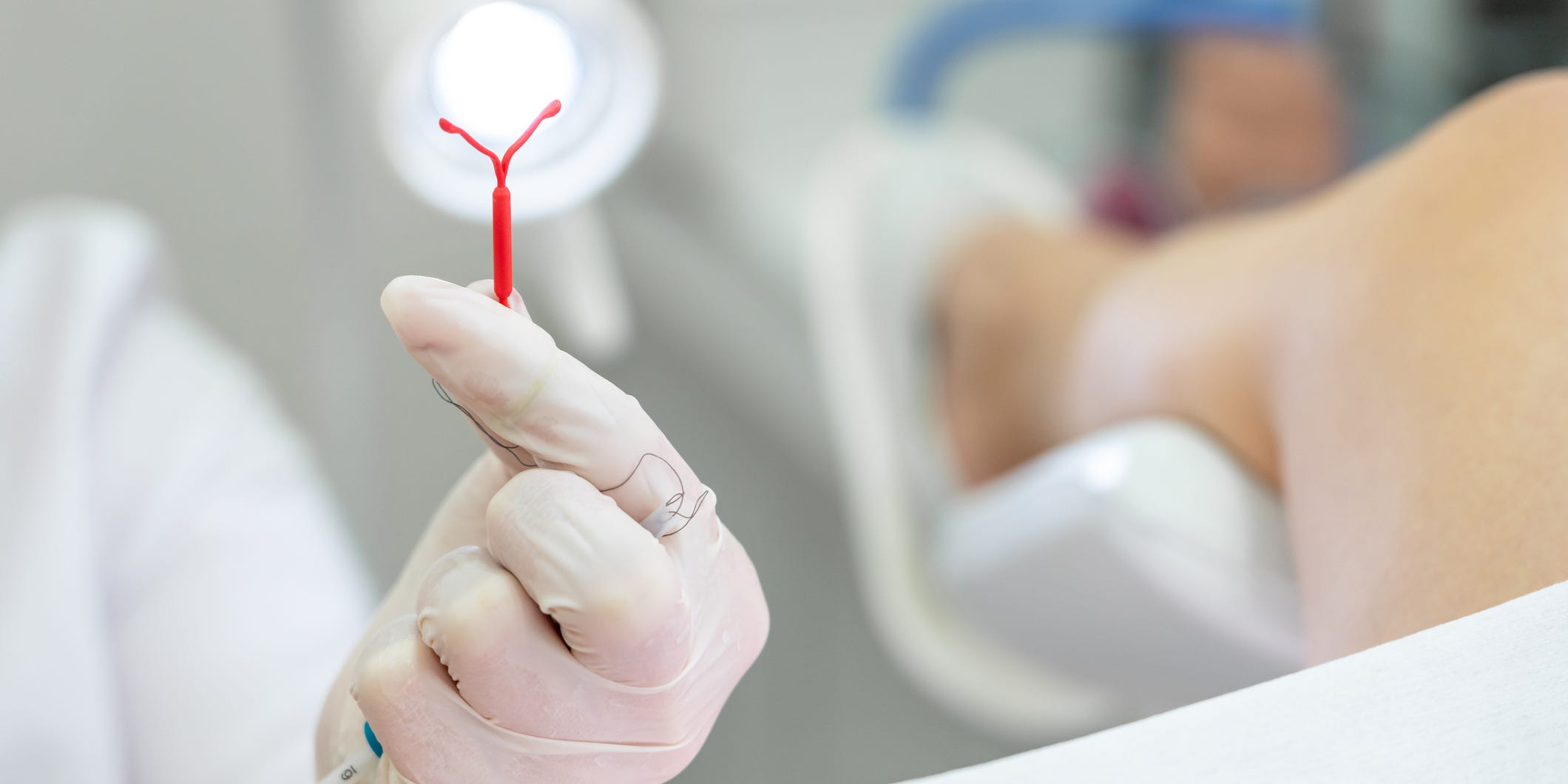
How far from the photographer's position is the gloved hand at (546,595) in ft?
0.70

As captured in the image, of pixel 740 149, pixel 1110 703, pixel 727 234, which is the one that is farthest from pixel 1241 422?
pixel 740 149

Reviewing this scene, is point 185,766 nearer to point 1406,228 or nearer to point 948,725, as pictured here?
point 1406,228

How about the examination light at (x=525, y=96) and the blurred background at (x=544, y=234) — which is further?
the blurred background at (x=544, y=234)

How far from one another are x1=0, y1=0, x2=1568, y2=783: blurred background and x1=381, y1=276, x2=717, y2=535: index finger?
1.4 inches

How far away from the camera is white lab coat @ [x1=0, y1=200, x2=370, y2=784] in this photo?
0.38m

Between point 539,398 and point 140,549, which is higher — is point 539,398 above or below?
above

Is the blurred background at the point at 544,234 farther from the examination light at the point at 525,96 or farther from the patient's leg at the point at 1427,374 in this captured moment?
the patient's leg at the point at 1427,374

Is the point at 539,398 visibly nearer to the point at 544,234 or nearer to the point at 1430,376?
the point at 1430,376

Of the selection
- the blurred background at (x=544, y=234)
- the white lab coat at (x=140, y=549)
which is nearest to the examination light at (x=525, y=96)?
the blurred background at (x=544, y=234)

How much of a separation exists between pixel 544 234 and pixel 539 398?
0.41m

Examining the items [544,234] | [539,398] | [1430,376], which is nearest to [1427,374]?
[1430,376]

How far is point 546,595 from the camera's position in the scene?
0.22 metres

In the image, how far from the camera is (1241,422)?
0.48 metres

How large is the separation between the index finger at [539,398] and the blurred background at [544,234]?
4 centimetres
